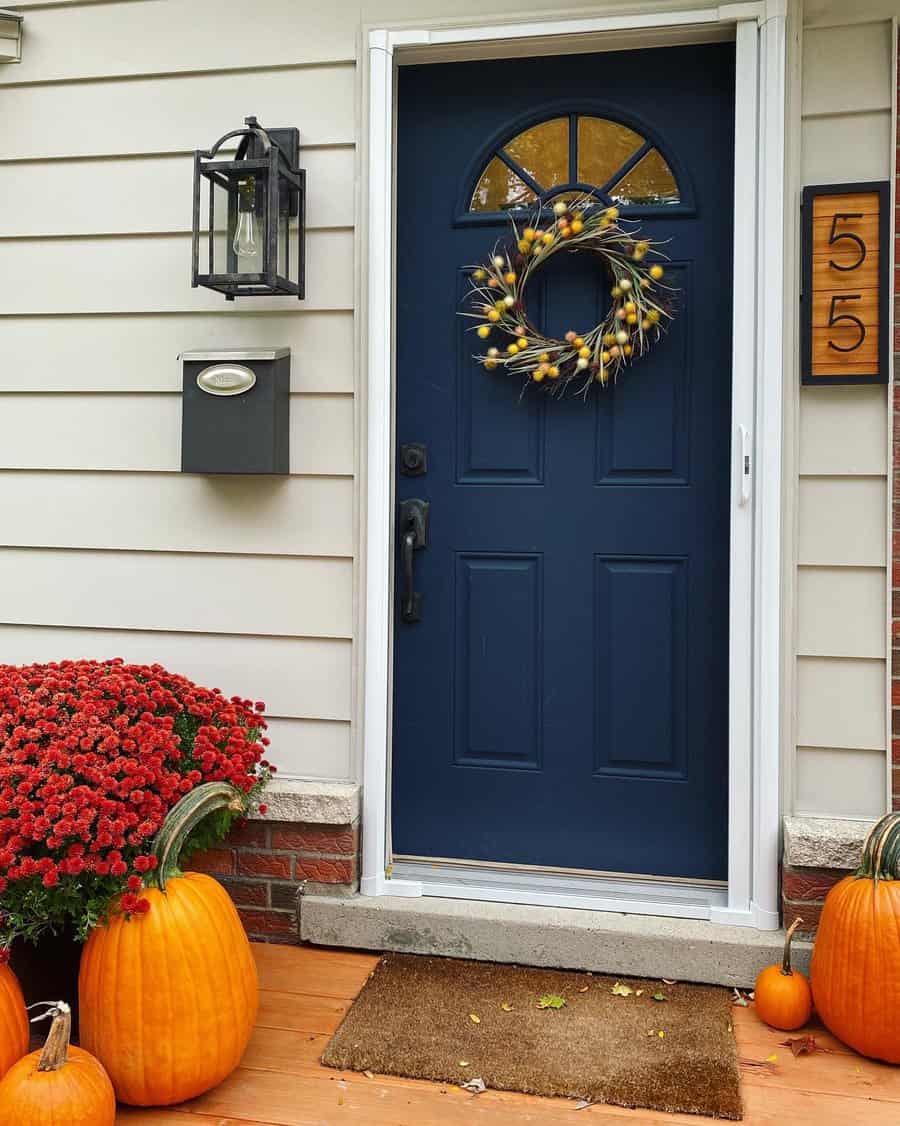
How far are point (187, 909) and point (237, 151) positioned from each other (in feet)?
5.74

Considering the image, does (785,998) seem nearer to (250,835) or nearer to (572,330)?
(250,835)

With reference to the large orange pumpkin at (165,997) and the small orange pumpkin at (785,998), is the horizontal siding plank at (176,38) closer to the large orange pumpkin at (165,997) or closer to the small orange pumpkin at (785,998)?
the large orange pumpkin at (165,997)

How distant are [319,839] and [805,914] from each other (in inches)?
45.6

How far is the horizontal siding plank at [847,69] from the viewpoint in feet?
7.84

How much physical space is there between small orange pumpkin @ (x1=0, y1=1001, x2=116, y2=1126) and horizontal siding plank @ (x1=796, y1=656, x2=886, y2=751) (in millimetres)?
1633

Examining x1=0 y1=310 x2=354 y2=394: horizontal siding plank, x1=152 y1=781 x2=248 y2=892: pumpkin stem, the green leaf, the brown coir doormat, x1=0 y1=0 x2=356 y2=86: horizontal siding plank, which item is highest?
x1=0 y1=0 x2=356 y2=86: horizontal siding plank

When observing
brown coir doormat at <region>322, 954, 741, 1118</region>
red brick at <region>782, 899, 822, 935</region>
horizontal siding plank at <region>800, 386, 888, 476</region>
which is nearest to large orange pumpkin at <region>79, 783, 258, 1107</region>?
brown coir doormat at <region>322, 954, 741, 1118</region>

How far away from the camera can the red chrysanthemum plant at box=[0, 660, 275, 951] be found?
1950 millimetres

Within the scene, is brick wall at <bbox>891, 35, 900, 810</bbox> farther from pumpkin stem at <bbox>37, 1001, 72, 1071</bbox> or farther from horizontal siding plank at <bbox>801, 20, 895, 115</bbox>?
pumpkin stem at <bbox>37, 1001, 72, 1071</bbox>

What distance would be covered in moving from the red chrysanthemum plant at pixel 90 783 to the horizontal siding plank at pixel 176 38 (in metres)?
1.56

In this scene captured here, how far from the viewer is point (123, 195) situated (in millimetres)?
2748

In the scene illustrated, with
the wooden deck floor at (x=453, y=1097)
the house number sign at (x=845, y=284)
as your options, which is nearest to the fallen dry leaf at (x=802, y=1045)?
the wooden deck floor at (x=453, y=1097)

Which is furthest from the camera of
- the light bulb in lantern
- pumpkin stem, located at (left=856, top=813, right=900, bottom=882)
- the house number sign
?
the light bulb in lantern

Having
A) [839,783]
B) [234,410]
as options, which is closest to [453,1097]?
[839,783]
